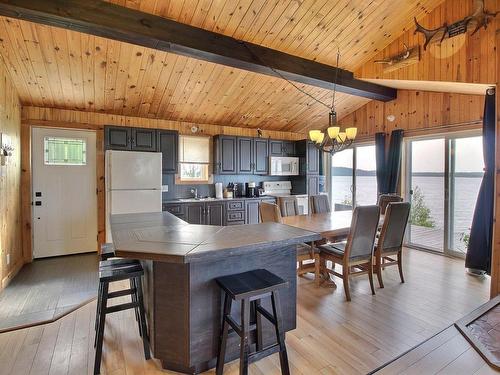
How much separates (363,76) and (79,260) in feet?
17.8

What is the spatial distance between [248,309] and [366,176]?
5.10 m

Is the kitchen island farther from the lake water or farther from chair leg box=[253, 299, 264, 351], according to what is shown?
the lake water

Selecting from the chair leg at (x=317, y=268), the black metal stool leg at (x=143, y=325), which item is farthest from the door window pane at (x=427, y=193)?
the black metal stool leg at (x=143, y=325)

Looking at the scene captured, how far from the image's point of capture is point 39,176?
434cm

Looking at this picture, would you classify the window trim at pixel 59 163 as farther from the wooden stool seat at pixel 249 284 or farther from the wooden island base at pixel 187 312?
the wooden stool seat at pixel 249 284

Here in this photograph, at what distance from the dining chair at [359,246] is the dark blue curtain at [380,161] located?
2564 millimetres

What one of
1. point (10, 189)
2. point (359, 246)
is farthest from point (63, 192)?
point (359, 246)

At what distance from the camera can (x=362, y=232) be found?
2977 mm

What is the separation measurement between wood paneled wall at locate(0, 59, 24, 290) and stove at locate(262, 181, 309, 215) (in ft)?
13.9

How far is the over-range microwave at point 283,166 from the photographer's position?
6.10m

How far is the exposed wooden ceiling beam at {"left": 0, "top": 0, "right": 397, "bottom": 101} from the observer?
250 centimetres

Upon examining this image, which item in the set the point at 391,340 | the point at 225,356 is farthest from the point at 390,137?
the point at 225,356

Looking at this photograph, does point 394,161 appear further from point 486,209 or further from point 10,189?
point 10,189

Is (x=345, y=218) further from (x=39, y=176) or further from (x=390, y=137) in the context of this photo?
(x=39, y=176)
